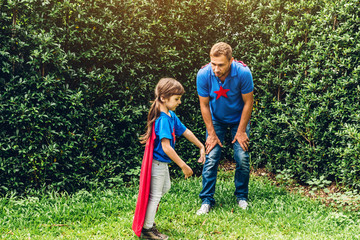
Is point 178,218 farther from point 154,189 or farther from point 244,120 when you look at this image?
point 244,120

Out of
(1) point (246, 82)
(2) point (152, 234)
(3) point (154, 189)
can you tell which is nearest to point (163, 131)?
(3) point (154, 189)

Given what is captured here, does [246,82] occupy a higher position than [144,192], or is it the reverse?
[246,82]

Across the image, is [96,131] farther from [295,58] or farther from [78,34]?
[295,58]

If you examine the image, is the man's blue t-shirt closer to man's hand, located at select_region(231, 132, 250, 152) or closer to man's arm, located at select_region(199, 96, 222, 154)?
man's arm, located at select_region(199, 96, 222, 154)

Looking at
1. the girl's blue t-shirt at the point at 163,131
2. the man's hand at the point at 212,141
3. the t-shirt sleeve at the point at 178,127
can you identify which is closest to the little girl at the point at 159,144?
the girl's blue t-shirt at the point at 163,131

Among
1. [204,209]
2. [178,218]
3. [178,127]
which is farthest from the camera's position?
[204,209]

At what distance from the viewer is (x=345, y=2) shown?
4766mm

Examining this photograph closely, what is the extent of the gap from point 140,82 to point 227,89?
64.5 inches

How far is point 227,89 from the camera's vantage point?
166 inches

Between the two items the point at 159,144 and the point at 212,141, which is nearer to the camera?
the point at 159,144

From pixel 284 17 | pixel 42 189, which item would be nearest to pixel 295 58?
pixel 284 17

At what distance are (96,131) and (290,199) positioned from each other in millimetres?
2941

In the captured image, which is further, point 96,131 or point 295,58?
point 295,58

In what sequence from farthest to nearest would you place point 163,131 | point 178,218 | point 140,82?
1. point 140,82
2. point 178,218
3. point 163,131
